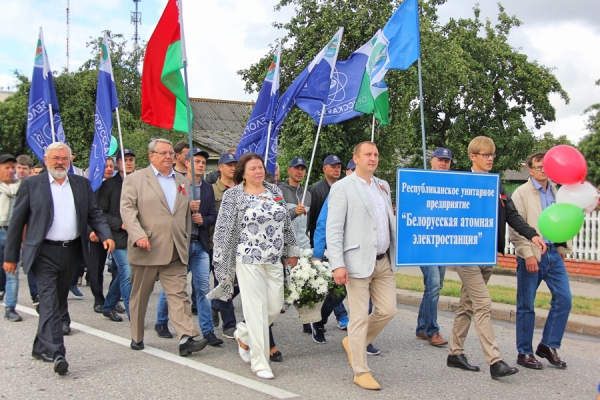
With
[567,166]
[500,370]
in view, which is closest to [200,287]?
[500,370]

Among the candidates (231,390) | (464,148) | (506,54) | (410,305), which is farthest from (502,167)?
(231,390)

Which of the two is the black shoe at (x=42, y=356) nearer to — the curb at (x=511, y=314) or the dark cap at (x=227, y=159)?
the dark cap at (x=227, y=159)

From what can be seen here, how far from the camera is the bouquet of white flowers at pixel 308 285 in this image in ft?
21.0

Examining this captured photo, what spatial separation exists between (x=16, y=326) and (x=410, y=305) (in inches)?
216

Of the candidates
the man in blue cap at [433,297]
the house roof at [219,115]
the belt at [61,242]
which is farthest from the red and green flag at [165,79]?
the house roof at [219,115]

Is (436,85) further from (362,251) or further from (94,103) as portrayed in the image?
(362,251)

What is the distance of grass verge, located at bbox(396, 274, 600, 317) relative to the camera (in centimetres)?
909

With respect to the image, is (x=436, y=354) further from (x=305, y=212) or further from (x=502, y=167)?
(x=502, y=167)

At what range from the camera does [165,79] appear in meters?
7.86

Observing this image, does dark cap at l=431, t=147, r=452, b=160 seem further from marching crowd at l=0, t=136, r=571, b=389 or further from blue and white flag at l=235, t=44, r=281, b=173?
blue and white flag at l=235, t=44, r=281, b=173

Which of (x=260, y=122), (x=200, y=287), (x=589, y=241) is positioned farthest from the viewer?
(x=589, y=241)

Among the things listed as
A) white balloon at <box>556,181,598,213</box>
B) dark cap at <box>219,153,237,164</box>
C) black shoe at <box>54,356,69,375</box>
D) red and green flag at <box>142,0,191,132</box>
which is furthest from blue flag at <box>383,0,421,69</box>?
black shoe at <box>54,356,69,375</box>

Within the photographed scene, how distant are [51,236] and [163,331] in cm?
184

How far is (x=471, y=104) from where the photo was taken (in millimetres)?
39406
